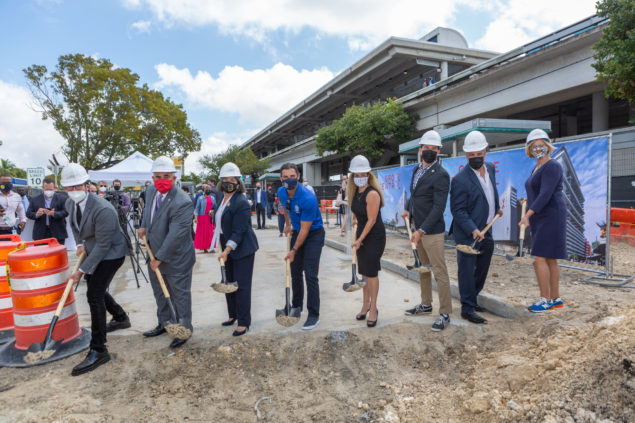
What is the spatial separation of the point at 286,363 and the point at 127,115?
22783 millimetres

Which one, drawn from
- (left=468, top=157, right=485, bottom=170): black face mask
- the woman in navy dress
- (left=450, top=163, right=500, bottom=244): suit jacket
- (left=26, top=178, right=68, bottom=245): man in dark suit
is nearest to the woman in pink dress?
(left=26, top=178, right=68, bottom=245): man in dark suit

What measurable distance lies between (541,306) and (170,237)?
12.8 ft

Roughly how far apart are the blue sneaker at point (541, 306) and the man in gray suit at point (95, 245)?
4.31 meters

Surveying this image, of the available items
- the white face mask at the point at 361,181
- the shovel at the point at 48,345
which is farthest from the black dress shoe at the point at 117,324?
the white face mask at the point at 361,181

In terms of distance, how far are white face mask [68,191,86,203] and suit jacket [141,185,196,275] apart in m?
0.60

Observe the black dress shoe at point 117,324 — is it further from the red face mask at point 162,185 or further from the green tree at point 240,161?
the green tree at point 240,161

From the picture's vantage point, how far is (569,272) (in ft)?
18.8

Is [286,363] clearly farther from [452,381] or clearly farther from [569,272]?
[569,272]

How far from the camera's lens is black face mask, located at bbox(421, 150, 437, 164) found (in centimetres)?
405

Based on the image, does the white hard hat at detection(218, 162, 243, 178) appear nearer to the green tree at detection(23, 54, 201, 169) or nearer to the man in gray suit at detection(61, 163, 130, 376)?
the man in gray suit at detection(61, 163, 130, 376)

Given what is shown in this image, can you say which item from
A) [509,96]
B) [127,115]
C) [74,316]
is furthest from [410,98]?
[74,316]

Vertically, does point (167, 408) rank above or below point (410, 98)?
below

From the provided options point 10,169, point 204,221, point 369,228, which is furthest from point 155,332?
point 10,169

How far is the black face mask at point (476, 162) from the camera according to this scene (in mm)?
4133
